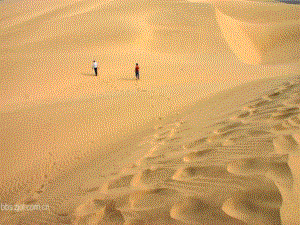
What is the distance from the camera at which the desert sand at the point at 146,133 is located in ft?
7.82

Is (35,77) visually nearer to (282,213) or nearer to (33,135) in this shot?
(33,135)

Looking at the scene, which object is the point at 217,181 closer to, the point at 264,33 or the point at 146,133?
the point at 146,133

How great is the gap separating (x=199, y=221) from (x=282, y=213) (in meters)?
0.71

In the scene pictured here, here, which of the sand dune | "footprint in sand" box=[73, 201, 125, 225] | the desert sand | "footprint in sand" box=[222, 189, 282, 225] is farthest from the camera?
the sand dune

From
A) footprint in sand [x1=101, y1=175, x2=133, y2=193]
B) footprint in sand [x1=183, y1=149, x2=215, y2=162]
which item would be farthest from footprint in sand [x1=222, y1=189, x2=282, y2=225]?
footprint in sand [x1=101, y1=175, x2=133, y2=193]

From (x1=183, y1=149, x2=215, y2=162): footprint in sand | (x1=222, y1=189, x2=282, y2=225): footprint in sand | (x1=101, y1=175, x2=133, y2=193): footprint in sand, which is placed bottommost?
(x1=101, y1=175, x2=133, y2=193): footprint in sand

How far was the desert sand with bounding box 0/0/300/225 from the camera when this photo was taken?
2383 mm

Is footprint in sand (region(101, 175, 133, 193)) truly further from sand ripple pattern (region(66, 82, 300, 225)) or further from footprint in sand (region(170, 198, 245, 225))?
footprint in sand (region(170, 198, 245, 225))

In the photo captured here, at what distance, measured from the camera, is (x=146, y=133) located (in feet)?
18.8

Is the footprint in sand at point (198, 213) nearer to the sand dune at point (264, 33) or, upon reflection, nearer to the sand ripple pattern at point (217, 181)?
the sand ripple pattern at point (217, 181)

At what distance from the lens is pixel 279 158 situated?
2498 mm

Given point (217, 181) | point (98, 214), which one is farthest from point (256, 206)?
point (98, 214)

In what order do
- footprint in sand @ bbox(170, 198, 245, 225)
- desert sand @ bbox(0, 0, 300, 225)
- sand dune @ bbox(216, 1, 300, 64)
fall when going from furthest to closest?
1. sand dune @ bbox(216, 1, 300, 64)
2. desert sand @ bbox(0, 0, 300, 225)
3. footprint in sand @ bbox(170, 198, 245, 225)

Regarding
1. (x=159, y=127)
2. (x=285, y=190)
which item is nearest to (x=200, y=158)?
(x=285, y=190)
